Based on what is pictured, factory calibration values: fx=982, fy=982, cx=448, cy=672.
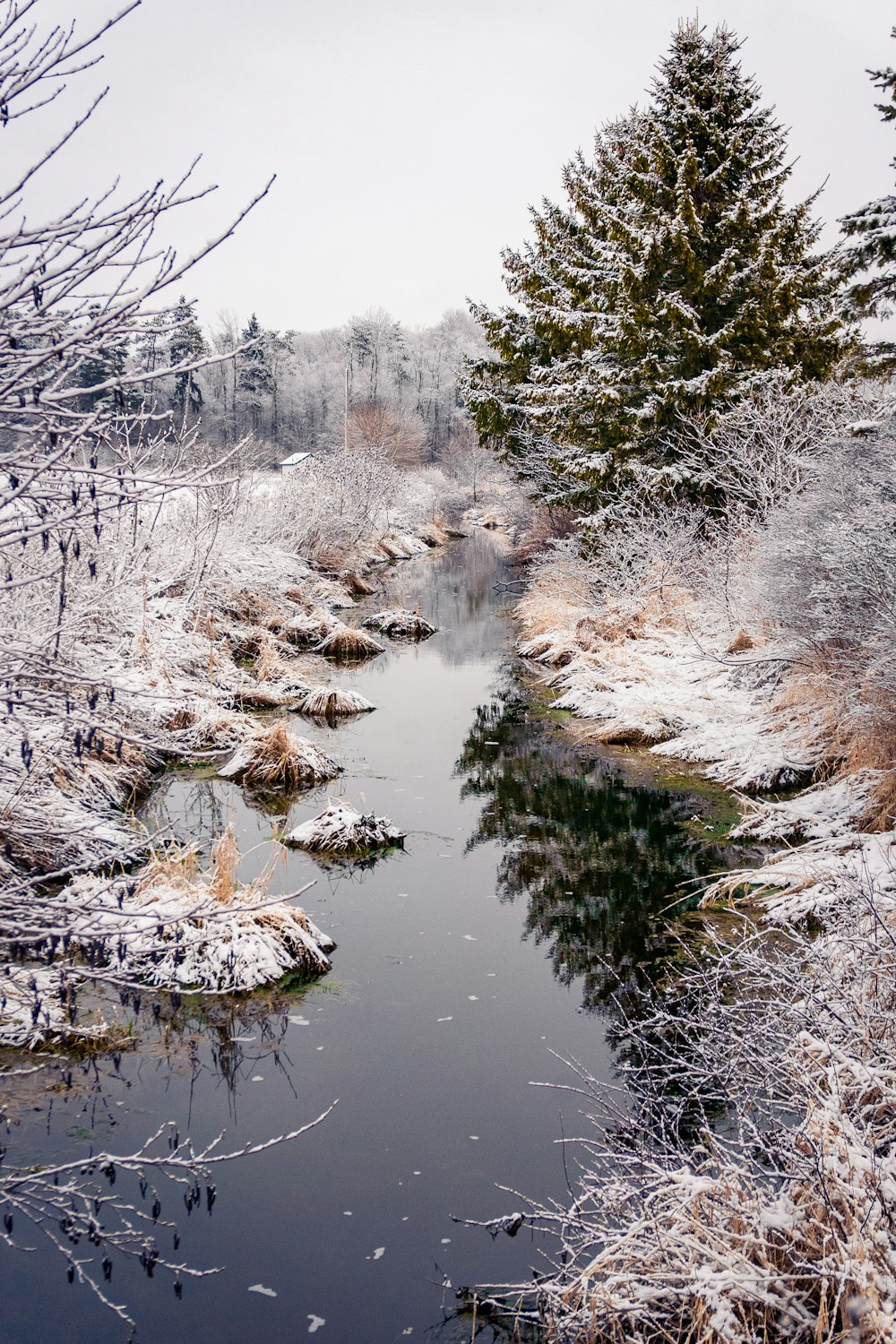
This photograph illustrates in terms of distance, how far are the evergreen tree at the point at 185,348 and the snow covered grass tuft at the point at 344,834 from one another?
3.91 meters

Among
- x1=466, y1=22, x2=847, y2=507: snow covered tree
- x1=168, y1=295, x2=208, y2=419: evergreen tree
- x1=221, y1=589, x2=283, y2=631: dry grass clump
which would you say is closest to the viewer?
x1=168, y1=295, x2=208, y2=419: evergreen tree

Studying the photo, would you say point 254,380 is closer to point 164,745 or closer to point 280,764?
point 280,764

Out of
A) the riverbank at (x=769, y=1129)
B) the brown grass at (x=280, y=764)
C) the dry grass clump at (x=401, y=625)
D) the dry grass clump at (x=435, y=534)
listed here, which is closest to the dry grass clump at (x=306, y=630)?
the dry grass clump at (x=401, y=625)

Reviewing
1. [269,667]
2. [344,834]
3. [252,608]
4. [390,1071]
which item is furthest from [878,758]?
[252,608]

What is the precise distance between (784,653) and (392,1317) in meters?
8.26

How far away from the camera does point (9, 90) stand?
2.48 metres

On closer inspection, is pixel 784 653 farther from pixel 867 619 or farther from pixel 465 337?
pixel 465 337

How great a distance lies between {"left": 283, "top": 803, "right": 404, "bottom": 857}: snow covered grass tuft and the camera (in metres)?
9.16

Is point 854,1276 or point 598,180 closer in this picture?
point 854,1276

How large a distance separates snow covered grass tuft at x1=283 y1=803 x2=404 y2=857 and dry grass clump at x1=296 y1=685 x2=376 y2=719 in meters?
4.92

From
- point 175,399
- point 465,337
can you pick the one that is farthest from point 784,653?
point 465,337

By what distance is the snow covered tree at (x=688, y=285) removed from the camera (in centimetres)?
1695

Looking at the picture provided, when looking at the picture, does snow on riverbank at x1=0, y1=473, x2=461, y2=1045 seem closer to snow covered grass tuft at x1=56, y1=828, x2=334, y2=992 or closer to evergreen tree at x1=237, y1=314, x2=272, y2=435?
snow covered grass tuft at x1=56, y1=828, x2=334, y2=992

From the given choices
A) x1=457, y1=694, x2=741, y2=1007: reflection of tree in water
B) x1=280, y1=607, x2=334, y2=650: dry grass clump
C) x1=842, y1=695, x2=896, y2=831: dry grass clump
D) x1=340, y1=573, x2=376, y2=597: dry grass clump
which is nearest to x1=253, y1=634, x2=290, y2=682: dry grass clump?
x1=280, y1=607, x2=334, y2=650: dry grass clump
